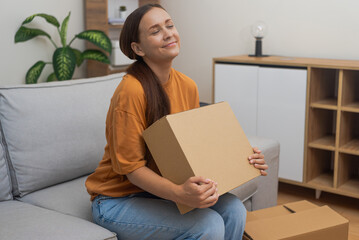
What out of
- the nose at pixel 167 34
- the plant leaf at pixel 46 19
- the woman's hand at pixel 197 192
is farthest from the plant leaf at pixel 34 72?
the woman's hand at pixel 197 192

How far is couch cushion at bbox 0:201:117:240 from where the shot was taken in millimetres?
1308

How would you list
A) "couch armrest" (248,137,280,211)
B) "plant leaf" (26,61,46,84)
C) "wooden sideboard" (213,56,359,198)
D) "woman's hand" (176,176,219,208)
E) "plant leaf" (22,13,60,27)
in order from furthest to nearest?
"plant leaf" (26,61,46,84)
"plant leaf" (22,13,60,27)
"wooden sideboard" (213,56,359,198)
"couch armrest" (248,137,280,211)
"woman's hand" (176,176,219,208)

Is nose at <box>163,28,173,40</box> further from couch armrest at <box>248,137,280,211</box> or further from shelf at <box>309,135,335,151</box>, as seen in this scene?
shelf at <box>309,135,335,151</box>

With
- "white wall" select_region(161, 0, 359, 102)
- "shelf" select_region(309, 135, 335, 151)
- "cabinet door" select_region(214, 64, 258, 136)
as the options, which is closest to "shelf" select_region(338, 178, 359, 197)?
"shelf" select_region(309, 135, 335, 151)

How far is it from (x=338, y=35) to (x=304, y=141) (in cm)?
74

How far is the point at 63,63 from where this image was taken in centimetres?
303

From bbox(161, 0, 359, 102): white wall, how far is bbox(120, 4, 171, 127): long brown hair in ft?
5.87

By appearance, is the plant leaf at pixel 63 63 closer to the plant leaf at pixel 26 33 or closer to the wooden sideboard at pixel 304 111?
the plant leaf at pixel 26 33

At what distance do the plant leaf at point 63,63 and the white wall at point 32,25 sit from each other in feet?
0.79

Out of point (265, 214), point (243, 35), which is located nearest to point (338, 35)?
point (243, 35)

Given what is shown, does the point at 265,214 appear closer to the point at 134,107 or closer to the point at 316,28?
the point at 134,107

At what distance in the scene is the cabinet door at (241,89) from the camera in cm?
282

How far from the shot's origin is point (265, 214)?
1.71m

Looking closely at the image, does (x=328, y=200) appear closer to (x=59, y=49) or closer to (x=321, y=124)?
(x=321, y=124)
